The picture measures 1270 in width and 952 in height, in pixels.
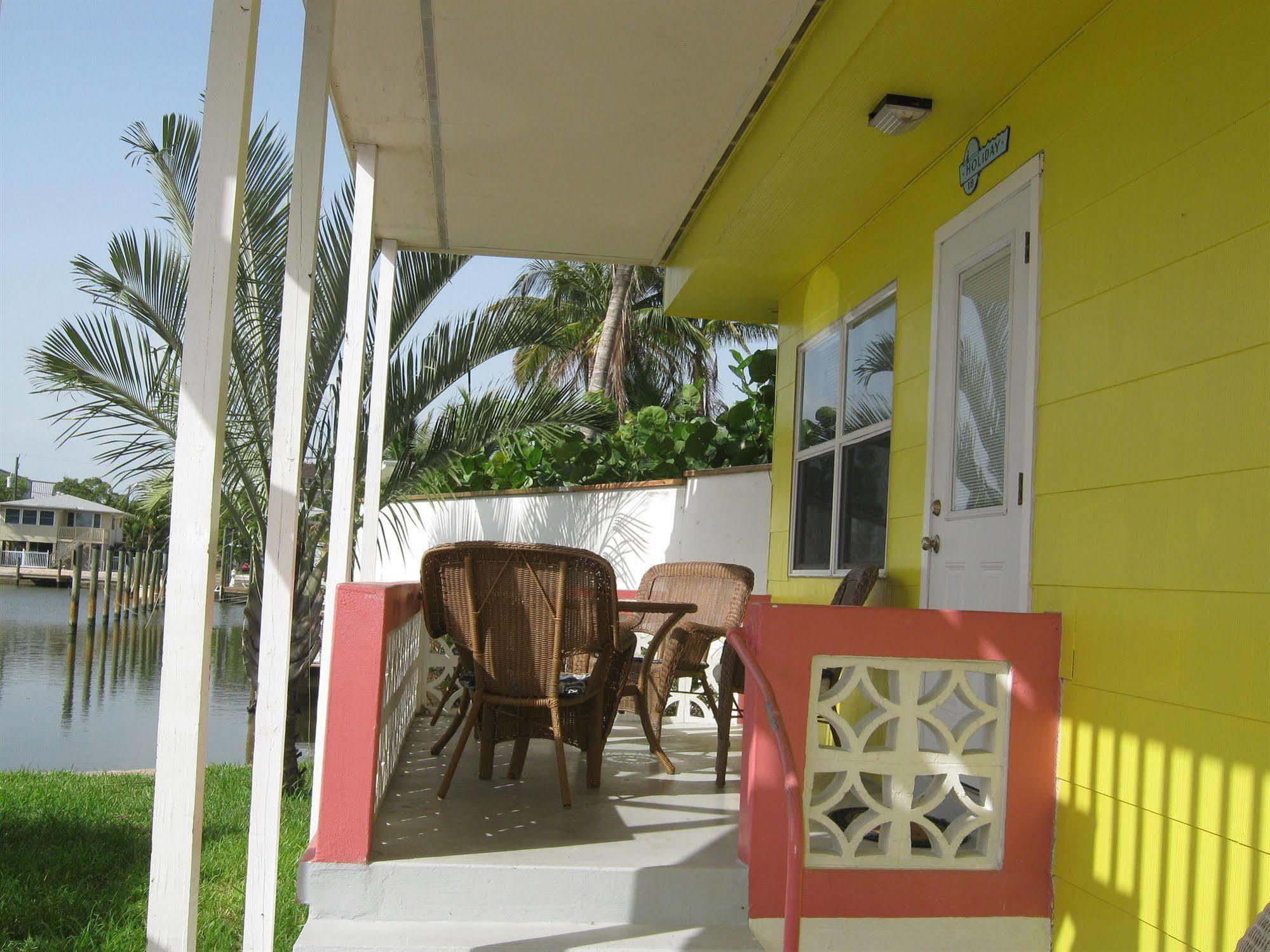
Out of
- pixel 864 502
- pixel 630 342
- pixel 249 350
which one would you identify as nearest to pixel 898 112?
pixel 864 502

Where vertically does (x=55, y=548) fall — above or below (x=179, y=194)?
below

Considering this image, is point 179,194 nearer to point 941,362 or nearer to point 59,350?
point 59,350

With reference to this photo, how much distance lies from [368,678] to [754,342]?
21967 millimetres

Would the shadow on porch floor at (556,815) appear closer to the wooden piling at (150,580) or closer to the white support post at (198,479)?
the white support post at (198,479)

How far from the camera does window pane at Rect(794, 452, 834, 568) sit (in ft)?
19.3

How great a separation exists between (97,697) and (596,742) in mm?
13378

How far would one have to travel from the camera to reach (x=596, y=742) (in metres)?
4.12

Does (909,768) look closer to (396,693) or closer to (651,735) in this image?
(651,735)

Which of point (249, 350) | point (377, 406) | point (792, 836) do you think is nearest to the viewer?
point (792, 836)

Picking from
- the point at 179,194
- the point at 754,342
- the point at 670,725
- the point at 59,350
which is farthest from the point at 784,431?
the point at 754,342

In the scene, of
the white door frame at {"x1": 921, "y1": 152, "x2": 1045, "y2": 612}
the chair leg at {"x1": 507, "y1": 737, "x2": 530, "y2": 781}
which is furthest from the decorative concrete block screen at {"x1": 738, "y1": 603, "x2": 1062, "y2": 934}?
the chair leg at {"x1": 507, "y1": 737, "x2": 530, "y2": 781}

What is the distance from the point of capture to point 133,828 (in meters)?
6.64

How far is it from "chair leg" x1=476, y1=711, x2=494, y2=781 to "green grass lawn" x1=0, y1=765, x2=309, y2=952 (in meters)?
1.24

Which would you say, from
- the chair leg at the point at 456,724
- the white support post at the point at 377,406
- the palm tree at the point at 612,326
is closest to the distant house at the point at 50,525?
the palm tree at the point at 612,326
